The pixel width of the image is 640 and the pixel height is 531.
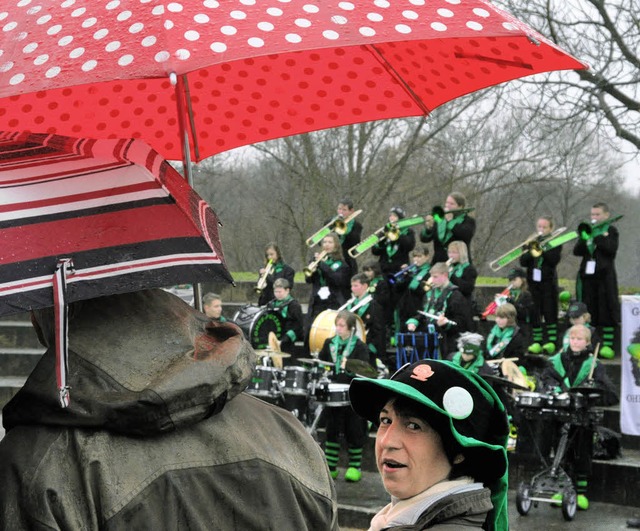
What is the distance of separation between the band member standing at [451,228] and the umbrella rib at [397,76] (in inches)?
441

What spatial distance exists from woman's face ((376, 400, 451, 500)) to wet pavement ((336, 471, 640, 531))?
787 centimetres

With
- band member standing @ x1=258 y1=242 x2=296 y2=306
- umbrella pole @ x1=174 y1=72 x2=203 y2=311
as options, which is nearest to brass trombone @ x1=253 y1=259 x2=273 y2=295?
band member standing @ x1=258 y1=242 x2=296 y2=306

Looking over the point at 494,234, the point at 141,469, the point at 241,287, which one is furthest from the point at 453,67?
the point at 494,234

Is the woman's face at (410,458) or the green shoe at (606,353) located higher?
the woman's face at (410,458)

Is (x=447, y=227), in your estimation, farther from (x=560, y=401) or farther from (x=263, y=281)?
(x=560, y=401)

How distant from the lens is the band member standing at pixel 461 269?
14.4 metres

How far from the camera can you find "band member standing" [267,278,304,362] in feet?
51.0

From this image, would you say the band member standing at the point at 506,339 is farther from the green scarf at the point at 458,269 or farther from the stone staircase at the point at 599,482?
the green scarf at the point at 458,269

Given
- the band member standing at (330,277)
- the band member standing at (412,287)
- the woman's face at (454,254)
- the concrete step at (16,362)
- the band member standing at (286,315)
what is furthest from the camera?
the concrete step at (16,362)

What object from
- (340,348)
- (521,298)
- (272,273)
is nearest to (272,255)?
(272,273)

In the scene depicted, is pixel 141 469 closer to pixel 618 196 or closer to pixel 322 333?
pixel 322 333

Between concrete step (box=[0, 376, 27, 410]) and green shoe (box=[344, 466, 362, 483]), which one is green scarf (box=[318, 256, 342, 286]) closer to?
green shoe (box=[344, 466, 362, 483])

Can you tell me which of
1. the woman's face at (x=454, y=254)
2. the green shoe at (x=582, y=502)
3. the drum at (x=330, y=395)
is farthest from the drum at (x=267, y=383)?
the green shoe at (x=582, y=502)

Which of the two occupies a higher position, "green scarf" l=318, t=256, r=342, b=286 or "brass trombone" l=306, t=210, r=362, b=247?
"brass trombone" l=306, t=210, r=362, b=247
